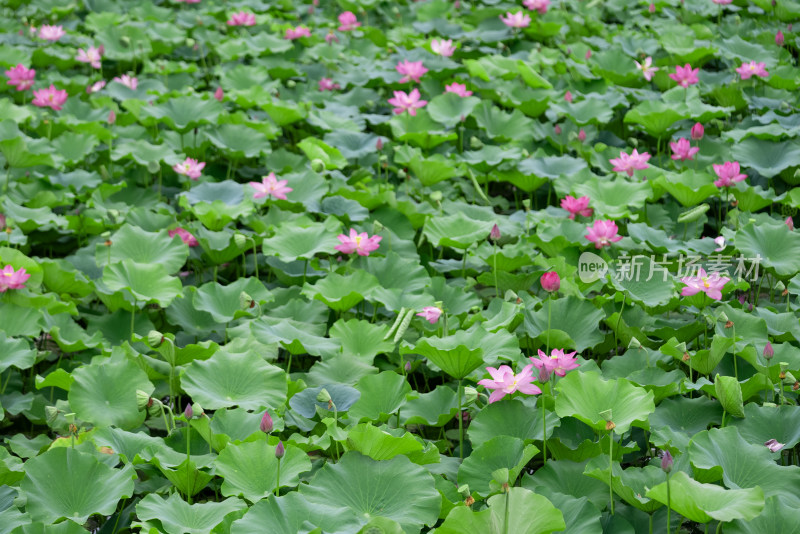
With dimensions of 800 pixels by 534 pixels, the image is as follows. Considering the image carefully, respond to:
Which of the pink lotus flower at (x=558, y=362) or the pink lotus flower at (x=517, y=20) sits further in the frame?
the pink lotus flower at (x=517, y=20)

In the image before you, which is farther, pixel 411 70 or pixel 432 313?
pixel 411 70

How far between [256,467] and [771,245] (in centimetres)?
164

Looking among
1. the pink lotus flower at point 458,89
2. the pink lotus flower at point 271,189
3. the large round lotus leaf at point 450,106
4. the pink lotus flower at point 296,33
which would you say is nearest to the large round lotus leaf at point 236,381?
the pink lotus flower at point 271,189

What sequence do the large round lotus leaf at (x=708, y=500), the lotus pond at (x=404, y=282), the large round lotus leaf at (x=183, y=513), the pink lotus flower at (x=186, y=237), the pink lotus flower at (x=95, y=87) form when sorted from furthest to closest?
the pink lotus flower at (x=95, y=87), the pink lotus flower at (x=186, y=237), the lotus pond at (x=404, y=282), the large round lotus leaf at (x=183, y=513), the large round lotus leaf at (x=708, y=500)

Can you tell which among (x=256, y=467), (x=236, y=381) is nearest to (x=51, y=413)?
(x=236, y=381)

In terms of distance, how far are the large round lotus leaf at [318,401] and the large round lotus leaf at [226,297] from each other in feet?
1.53

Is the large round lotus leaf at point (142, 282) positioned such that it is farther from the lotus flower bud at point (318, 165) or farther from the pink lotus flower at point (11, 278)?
the lotus flower bud at point (318, 165)

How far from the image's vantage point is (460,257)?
113 inches

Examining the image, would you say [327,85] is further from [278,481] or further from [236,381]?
[278,481]

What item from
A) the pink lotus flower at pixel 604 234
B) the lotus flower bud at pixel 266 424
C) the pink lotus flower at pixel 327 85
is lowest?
the pink lotus flower at pixel 327 85

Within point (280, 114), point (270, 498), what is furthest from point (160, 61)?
point (270, 498)

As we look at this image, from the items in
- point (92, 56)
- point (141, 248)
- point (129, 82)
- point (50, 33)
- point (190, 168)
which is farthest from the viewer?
Answer: point (50, 33)

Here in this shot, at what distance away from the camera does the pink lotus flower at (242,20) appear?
15.0 ft

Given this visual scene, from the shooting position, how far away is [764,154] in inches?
121
